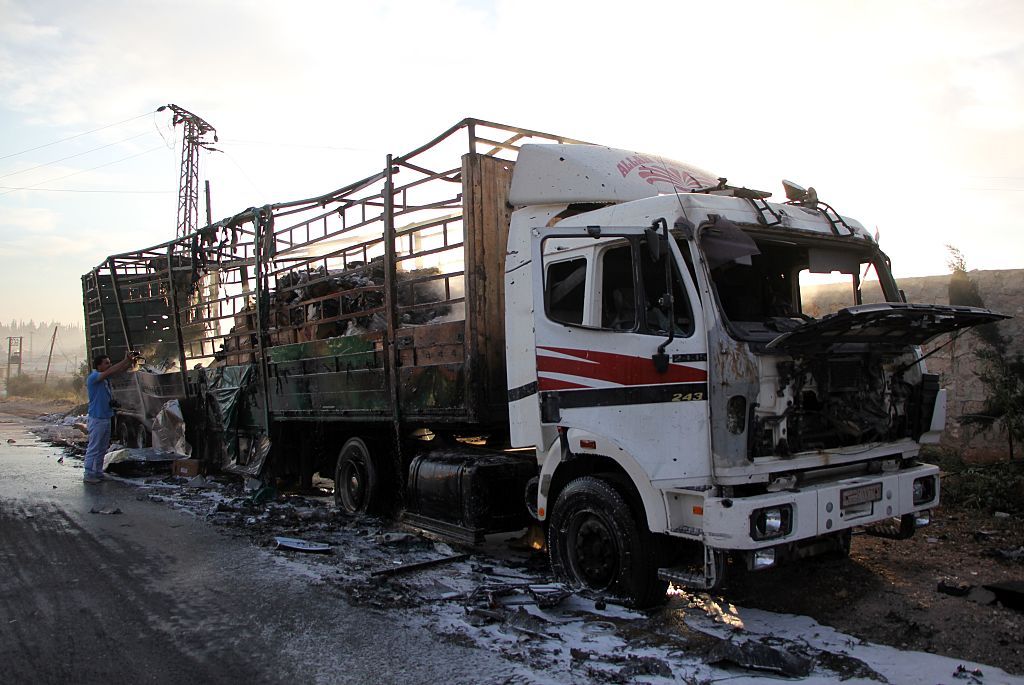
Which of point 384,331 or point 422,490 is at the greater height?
point 384,331

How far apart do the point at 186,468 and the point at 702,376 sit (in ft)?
29.9

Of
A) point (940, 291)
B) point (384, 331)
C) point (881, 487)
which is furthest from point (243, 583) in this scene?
point (940, 291)

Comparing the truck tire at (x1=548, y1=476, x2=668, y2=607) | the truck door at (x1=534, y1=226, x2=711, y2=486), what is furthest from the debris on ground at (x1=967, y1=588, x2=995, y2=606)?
the truck door at (x1=534, y1=226, x2=711, y2=486)

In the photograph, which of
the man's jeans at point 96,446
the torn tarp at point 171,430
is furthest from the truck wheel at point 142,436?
the man's jeans at point 96,446

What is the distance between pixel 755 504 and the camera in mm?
3799

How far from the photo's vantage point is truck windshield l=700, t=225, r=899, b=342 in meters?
4.17

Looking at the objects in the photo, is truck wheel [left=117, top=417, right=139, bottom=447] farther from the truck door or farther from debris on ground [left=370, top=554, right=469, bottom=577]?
the truck door

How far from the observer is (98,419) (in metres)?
10.5

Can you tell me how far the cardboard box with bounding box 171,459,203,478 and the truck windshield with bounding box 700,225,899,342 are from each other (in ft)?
29.3

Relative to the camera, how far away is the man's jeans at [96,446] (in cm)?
1028

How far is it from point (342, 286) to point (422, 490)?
2.74 meters

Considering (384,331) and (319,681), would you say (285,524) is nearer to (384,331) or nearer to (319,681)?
(384,331)

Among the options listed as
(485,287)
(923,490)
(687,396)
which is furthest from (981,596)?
(485,287)

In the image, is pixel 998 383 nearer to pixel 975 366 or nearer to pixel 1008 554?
pixel 975 366
